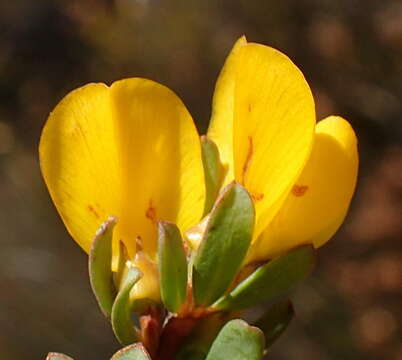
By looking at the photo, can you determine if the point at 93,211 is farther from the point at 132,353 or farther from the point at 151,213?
the point at 132,353

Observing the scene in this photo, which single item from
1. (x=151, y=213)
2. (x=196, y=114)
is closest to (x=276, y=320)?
(x=151, y=213)

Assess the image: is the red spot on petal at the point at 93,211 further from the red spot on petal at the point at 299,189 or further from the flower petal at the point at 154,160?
the red spot on petal at the point at 299,189

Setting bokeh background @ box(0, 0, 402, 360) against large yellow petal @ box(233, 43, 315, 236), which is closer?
large yellow petal @ box(233, 43, 315, 236)

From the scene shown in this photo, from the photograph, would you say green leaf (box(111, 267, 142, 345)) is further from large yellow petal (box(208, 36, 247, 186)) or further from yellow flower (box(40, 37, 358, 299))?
large yellow petal (box(208, 36, 247, 186))

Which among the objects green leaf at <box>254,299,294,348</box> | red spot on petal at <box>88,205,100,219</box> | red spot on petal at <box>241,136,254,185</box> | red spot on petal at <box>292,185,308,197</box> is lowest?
green leaf at <box>254,299,294,348</box>

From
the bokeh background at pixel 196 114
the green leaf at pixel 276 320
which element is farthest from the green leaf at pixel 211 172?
the bokeh background at pixel 196 114

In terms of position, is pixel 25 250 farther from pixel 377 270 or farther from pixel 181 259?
pixel 181 259

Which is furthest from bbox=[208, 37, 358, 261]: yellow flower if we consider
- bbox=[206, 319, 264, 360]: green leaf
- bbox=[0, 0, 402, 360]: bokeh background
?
bbox=[0, 0, 402, 360]: bokeh background

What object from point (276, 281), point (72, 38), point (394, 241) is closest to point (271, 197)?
point (276, 281)
